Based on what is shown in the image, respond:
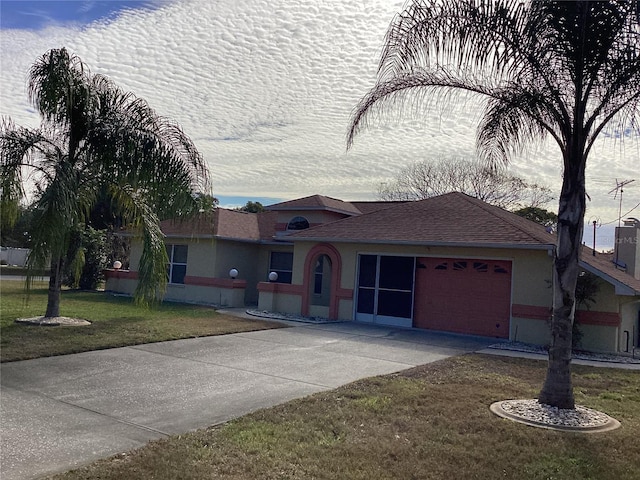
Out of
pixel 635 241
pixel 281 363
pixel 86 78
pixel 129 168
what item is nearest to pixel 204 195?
pixel 129 168

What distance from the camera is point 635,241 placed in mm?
21859

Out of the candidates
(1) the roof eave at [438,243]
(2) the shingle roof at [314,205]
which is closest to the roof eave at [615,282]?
(1) the roof eave at [438,243]

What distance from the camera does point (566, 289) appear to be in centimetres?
768

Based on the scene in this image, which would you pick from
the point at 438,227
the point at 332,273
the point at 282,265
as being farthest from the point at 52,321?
the point at 282,265

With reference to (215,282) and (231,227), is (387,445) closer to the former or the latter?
(215,282)

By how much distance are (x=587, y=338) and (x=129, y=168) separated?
12.1 metres

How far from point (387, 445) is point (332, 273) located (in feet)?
43.6

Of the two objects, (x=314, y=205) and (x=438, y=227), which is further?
(x=314, y=205)

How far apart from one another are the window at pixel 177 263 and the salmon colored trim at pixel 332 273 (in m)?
6.99

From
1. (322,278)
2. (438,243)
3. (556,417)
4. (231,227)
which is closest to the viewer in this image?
(556,417)

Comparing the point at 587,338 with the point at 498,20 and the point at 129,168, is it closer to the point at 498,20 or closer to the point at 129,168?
the point at 498,20

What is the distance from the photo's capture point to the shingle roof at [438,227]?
16062mm

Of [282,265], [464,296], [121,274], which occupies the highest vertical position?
[282,265]

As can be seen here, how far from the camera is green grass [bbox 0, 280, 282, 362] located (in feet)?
36.7
